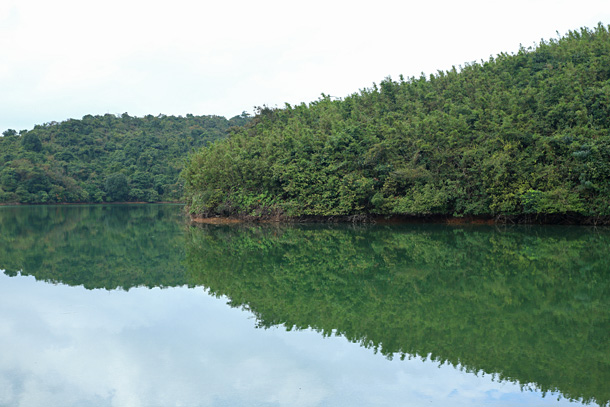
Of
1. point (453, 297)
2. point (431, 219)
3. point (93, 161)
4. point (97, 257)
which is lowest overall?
point (431, 219)

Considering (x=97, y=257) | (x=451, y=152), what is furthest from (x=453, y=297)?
(x=451, y=152)

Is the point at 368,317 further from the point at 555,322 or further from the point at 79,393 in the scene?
the point at 79,393

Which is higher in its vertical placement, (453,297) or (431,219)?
(453,297)

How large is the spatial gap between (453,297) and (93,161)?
232 ft

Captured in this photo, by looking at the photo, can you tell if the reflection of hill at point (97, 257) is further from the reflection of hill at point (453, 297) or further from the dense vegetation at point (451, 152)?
the dense vegetation at point (451, 152)

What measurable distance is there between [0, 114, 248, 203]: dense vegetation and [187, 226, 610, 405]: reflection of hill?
51.3m

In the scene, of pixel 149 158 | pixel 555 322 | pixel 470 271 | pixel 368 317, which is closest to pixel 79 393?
pixel 368 317

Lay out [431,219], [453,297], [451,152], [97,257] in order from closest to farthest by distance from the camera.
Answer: [453,297]
[97,257]
[451,152]
[431,219]

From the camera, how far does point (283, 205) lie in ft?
96.7

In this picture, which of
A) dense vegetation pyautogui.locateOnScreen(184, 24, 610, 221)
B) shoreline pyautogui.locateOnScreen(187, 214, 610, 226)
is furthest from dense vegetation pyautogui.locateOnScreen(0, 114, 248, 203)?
shoreline pyautogui.locateOnScreen(187, 214, 610, 226)

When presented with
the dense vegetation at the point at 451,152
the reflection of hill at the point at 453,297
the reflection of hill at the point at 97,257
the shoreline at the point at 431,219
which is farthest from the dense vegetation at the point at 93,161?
the reflection of hill at the point at 453,297

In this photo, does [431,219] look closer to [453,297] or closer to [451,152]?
[451,152]

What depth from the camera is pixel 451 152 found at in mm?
26469

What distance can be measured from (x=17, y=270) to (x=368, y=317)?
9960 mm
